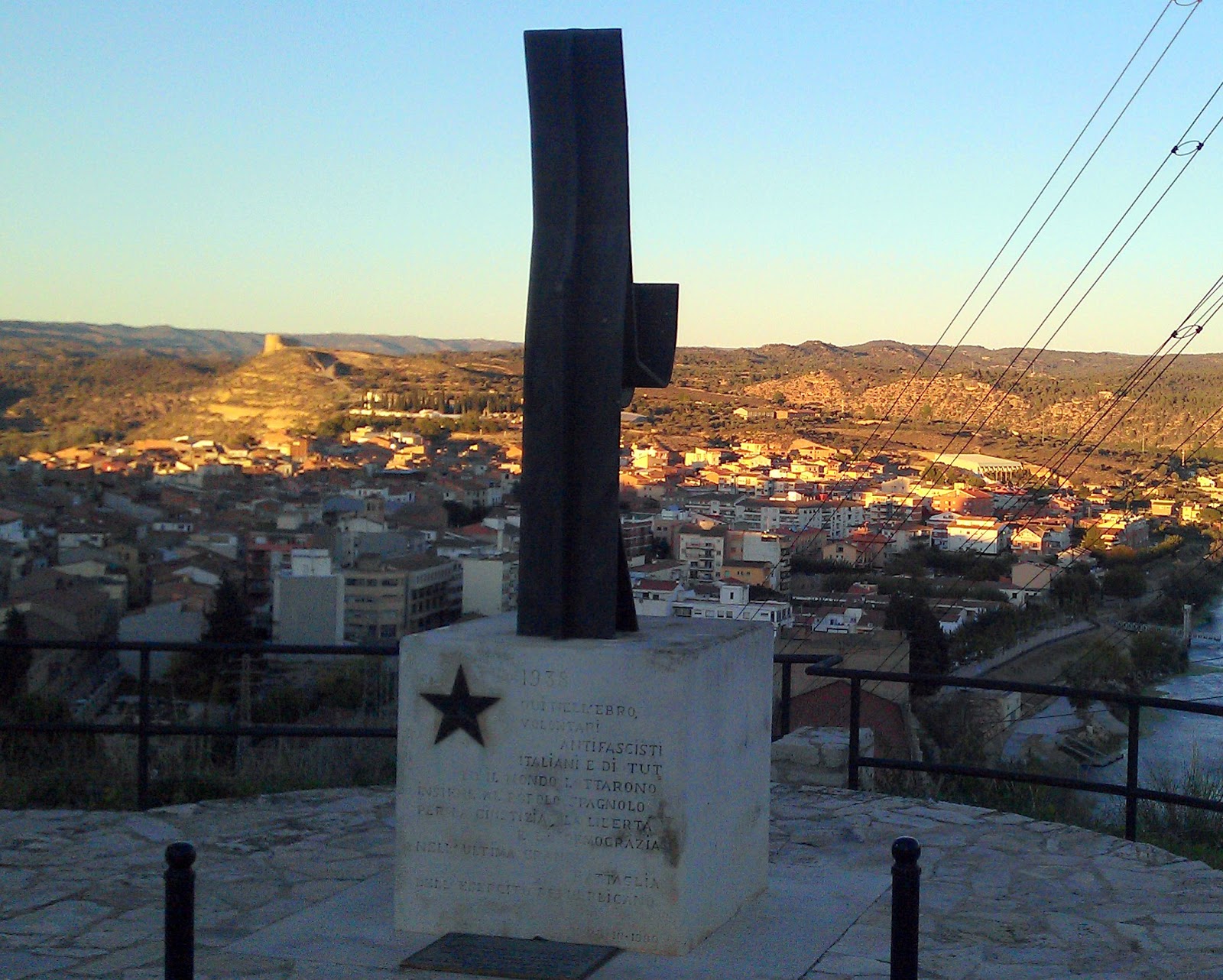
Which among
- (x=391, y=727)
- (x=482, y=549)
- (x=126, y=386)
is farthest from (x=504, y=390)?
(x=391, y=727)

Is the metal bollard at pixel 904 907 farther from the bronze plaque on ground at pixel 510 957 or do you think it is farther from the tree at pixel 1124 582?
the tree at pixel 1124 582

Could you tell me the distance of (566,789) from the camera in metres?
4.93

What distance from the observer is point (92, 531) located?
21.2 m

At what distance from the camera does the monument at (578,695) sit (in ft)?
16.0

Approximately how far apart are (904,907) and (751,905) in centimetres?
224

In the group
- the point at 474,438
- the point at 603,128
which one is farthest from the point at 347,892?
the point at 474,438

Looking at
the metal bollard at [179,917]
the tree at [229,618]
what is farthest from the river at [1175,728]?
the tree at [229,618]

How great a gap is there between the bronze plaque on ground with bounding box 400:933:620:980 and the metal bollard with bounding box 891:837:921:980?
1501 millimetres

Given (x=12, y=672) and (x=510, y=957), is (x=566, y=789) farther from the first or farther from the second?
(x=12, y=672)

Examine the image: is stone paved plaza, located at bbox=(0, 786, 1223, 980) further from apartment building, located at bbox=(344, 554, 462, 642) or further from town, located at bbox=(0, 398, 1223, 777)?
apartment building, located at bbox=(344, 554, 462, 642)

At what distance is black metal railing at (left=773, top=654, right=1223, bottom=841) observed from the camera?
6246mm

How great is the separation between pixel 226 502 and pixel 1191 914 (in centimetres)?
2008

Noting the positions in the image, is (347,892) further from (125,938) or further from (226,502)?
(226,502)


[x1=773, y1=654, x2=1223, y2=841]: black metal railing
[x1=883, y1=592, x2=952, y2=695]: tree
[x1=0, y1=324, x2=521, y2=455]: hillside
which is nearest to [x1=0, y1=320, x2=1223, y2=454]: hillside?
→ [x1=0, y1=324, x2=521, y2=455]: hillside
